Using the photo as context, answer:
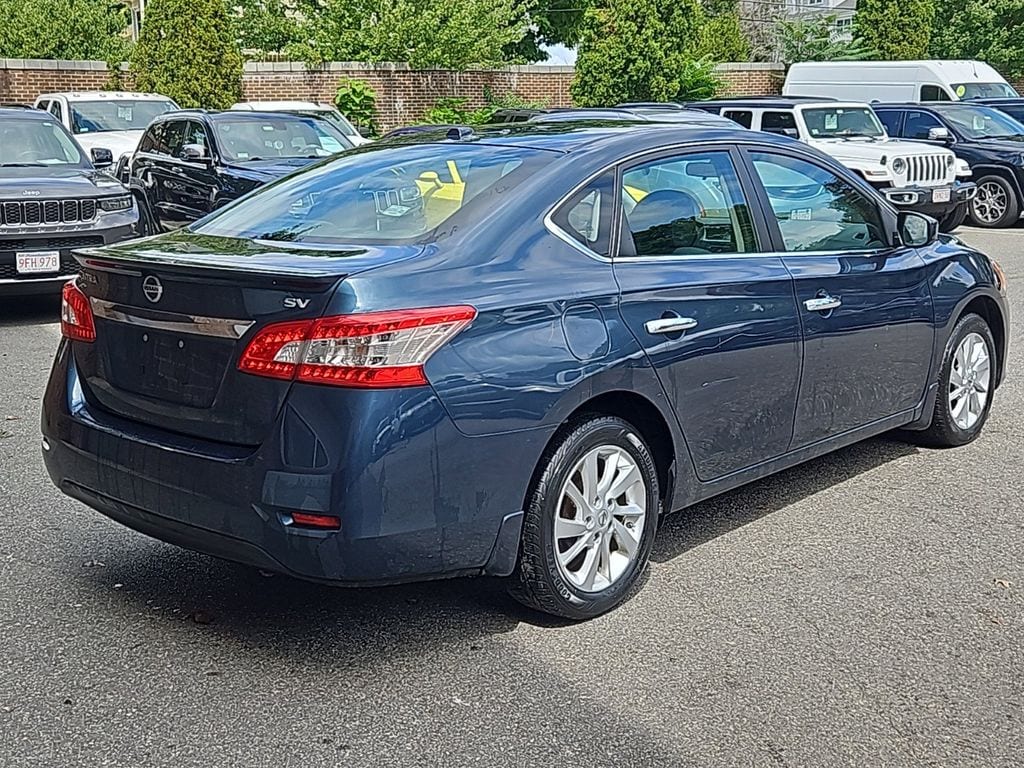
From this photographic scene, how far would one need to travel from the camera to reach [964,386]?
6.22 meters

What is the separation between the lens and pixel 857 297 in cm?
527

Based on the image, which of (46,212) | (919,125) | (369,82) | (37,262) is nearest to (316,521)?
(37,262)

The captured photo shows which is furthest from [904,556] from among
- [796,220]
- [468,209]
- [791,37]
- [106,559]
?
[791,37]

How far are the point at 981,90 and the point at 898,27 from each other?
425 inches

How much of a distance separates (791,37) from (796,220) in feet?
122

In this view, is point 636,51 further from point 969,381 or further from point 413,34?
point 969,381

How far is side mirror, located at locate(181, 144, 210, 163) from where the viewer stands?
12867 mm

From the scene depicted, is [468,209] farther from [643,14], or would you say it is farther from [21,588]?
[643,14]

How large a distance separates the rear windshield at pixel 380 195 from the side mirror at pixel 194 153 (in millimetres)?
8275

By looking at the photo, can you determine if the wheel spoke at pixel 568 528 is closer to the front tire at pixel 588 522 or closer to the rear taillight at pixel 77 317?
the front tire at pixel 588 522

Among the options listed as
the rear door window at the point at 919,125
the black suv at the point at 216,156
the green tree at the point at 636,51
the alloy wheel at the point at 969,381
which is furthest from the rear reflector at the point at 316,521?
the green tree at the point at 636,51

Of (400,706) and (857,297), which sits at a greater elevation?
(857,297)

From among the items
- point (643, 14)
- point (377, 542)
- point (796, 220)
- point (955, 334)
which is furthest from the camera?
point (643, 14)

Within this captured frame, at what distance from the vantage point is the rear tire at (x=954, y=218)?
15977 millimetres
